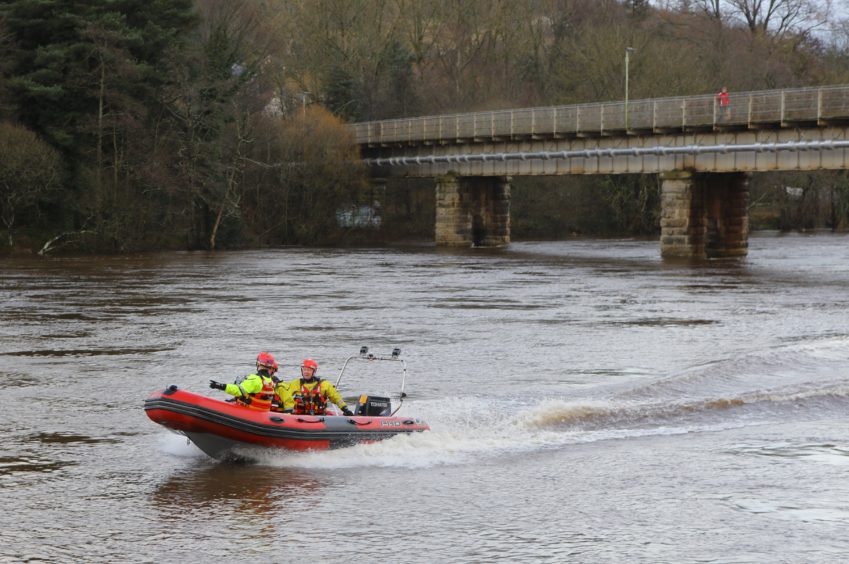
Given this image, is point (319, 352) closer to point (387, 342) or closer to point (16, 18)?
point (387, 342)

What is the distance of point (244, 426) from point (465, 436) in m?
4.18

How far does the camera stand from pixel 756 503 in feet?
57.3

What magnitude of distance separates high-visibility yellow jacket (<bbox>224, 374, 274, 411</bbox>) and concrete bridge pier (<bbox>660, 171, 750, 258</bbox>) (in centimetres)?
5079

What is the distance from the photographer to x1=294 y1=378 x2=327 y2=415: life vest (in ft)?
66.8

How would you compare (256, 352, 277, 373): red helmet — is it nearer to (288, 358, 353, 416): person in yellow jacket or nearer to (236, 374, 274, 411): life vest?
(236, 374, 274, 411): life vest

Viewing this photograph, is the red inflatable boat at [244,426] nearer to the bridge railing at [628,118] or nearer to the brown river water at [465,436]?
the brown river water at [465,436]

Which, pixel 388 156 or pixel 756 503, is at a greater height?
pixel 388 156

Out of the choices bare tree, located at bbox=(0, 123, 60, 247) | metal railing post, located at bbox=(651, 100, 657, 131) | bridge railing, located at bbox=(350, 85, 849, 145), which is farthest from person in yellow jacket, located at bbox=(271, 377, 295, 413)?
bare tree, located at bbox=(0, 123, 60, 247)

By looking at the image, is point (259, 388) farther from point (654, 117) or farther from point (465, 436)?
point (654, 117)

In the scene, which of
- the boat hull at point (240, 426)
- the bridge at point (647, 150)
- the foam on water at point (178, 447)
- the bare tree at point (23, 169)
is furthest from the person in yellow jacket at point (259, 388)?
the bare tree at point (23, 169)

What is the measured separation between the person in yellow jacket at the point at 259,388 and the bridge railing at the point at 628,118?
42887 mm

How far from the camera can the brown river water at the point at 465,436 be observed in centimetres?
1598

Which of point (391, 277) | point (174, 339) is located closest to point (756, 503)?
point (174, 339)

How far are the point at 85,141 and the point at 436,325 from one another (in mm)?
41626
